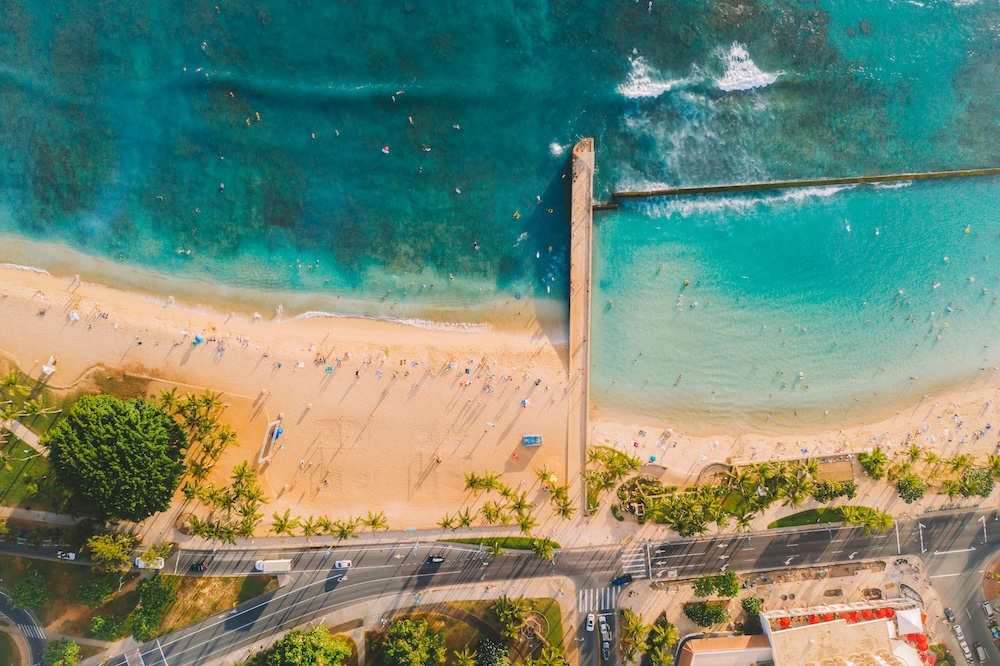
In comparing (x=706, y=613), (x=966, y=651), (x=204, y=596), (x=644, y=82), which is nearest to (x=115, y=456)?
(x=204, y=596)

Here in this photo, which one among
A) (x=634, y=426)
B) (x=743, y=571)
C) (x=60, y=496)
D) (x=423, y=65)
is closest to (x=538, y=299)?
(x=634, y=426)

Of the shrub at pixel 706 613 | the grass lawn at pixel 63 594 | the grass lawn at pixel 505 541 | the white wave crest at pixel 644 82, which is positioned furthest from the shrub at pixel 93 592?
the white wave crest at pixel 644 82

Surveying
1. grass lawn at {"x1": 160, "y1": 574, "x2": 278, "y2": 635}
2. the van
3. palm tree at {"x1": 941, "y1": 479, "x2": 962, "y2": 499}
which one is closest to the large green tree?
grass lawn at {"x1": 160, "y1": 574, "x2": 278, "y2": 635}

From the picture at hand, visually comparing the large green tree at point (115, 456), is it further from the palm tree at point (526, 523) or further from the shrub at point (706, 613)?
the shrub at point (706, 613)

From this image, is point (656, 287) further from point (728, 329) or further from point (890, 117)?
point (890, 117)

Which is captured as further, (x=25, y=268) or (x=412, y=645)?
(x=25, y=268)

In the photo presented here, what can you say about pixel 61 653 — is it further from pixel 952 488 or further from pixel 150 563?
pixel 952 488
